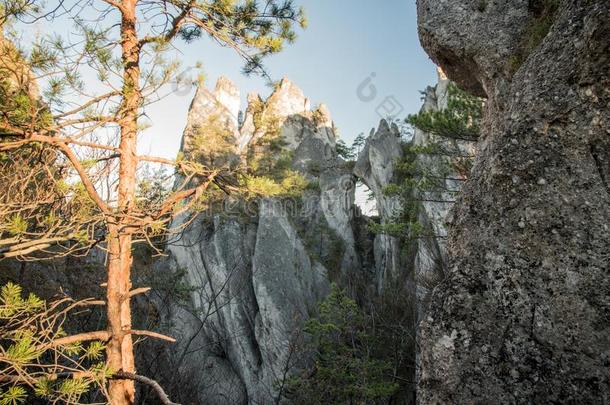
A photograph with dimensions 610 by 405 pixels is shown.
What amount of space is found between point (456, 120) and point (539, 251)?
6769 millimetres

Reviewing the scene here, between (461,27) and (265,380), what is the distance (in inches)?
525

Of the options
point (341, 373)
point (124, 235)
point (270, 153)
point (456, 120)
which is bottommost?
point (341, 373)

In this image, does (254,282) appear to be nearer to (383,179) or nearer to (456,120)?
(383,179)

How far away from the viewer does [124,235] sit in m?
2.99

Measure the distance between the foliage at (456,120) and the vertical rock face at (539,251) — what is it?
18.4ft

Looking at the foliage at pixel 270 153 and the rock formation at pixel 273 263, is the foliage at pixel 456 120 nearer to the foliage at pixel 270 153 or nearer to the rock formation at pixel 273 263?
the rock formation at pixel 273 263

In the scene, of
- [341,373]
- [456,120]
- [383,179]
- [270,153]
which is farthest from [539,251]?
[383,179]

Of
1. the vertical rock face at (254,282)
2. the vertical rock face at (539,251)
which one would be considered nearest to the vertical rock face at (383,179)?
the vertical rock face at (254,282)

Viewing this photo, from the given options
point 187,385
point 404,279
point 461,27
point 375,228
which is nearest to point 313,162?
point 404,279

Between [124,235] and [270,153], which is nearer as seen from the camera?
[124,235]

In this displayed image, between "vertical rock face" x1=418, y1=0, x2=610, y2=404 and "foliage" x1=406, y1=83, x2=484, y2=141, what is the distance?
561cm

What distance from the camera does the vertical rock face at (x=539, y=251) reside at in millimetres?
2117

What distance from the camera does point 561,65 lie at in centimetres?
264

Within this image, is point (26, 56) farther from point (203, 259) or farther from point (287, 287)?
point (203, 259)
